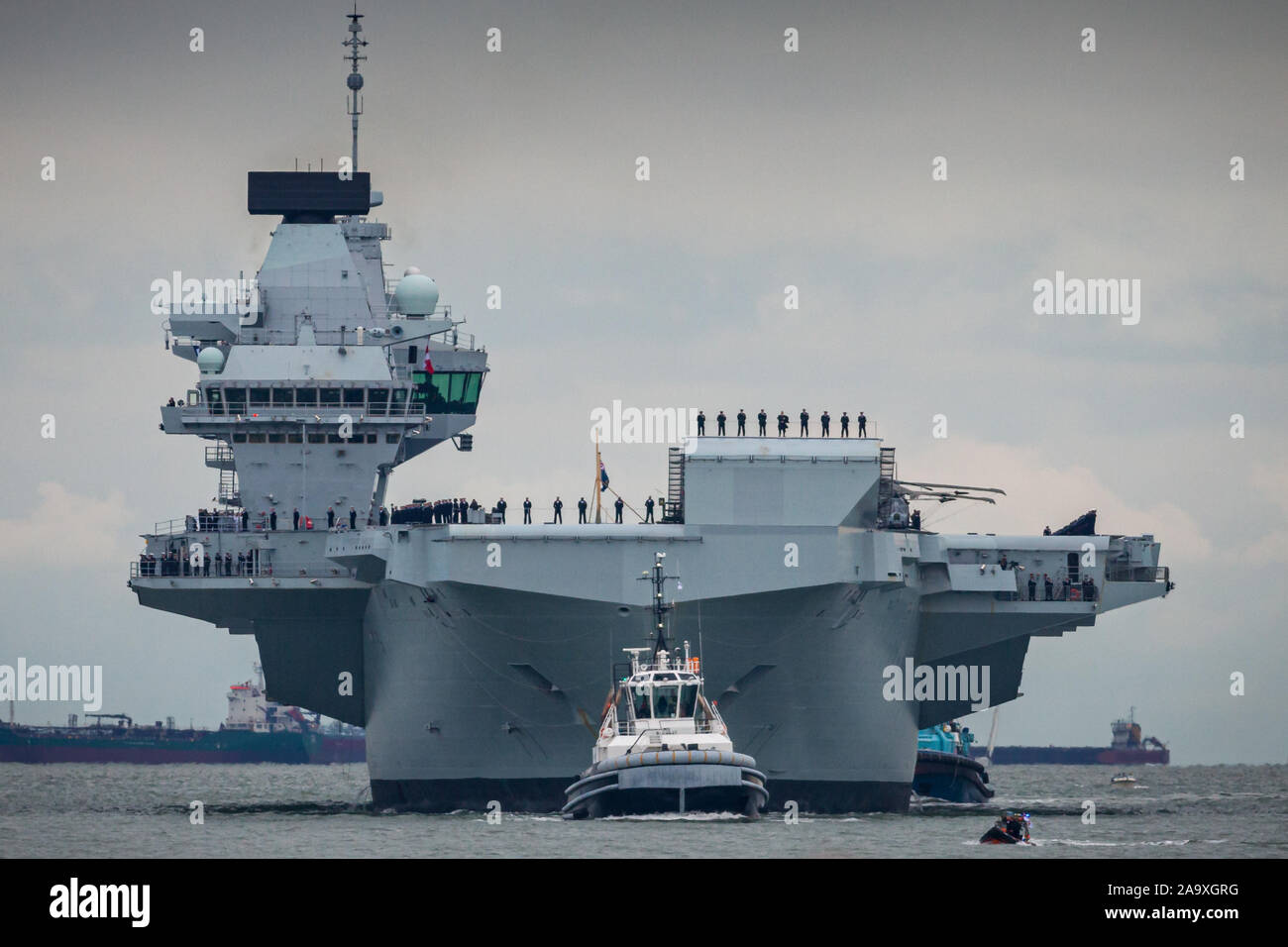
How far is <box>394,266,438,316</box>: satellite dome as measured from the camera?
195 feet

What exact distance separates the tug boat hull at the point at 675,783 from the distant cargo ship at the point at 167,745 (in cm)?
10047

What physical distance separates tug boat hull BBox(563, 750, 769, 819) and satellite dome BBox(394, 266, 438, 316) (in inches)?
829

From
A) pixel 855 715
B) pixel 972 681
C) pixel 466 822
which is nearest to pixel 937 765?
pixel 972 681

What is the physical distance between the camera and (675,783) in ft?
133

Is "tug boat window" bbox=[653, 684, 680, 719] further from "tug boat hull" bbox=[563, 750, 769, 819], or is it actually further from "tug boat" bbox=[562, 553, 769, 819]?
"tug boat hull" bbox=[563, 750, 769, 819]

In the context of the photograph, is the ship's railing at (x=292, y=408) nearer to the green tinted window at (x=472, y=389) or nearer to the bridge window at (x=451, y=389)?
the bridge window at (x=451, y=389)

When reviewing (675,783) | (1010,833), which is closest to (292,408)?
(675,783)

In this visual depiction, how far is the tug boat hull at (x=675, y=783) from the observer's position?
40.5m

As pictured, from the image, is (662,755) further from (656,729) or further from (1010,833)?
(1010,833)

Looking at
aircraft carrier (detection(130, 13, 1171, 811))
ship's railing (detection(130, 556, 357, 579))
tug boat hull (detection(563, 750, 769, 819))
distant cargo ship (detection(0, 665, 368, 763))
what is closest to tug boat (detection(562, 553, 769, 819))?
tug boat hull (detection(563, 750, 769, 819))

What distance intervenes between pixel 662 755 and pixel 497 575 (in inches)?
227

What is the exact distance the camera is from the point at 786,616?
4534 cm

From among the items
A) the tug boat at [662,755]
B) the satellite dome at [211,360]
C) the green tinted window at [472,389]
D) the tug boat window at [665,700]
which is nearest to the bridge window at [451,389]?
the green tinted window at [472,389]
